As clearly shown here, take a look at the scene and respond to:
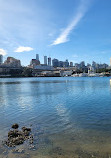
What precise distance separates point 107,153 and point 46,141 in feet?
12.4

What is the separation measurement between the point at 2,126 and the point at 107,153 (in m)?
9.12

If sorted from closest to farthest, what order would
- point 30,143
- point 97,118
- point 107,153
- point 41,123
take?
1. point 107,153
2. point 30,143
3. point 41,123
4. point 97,118

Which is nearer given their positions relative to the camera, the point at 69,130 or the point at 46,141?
the point at 46,141

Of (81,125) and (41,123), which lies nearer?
(81,125)

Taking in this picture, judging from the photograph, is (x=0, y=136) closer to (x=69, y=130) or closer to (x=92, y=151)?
(x=69, y=130)

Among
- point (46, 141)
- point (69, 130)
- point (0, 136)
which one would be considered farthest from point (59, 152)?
point (0, 136)

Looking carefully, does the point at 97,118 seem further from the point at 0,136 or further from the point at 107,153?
the point at 0,136

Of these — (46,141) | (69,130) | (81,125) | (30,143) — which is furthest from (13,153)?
(81,125)

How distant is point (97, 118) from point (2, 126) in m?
8.89

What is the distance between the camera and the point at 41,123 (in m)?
14.3

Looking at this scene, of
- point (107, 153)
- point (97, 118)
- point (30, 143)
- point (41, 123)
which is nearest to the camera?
point (107, 153)

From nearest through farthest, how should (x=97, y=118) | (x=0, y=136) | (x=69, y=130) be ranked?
(x=0, y=136) → (x=69, y=130) → (x=97, y=118)

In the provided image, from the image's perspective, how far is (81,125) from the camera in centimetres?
1337

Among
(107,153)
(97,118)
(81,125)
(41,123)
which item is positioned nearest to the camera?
(107,153)
